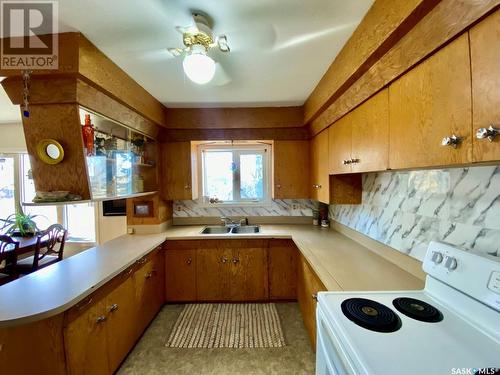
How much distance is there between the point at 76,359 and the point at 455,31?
2373 millimetres

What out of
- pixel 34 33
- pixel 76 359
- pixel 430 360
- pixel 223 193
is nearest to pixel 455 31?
pixel 430 360

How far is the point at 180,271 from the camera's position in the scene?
263cm

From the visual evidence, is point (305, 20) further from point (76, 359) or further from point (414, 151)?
point (76, 359)

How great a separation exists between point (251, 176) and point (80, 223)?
307 cm

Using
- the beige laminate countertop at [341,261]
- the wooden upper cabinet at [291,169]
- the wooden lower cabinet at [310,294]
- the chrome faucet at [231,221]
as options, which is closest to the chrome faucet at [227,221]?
the chrome faucet at [231,221]

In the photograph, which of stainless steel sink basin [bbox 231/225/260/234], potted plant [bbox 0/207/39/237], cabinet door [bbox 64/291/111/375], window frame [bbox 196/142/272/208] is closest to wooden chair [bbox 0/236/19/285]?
potted plant [bbox 0/207/39/237]

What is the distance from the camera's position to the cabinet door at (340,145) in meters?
1.74

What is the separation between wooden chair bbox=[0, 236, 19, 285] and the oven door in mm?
3293

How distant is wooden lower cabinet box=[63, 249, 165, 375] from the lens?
Result: 1.32 meters

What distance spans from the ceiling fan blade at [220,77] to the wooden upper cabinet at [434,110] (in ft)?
3.99

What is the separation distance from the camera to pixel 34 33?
4.33ft

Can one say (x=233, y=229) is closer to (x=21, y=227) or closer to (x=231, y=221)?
(x=231, y=221)

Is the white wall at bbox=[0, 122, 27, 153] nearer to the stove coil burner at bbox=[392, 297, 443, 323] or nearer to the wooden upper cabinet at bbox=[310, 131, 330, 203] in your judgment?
the wooden upper cabinet at bbox=[310, 131, 330, 203]

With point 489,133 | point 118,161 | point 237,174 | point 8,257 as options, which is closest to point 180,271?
point 118,161
